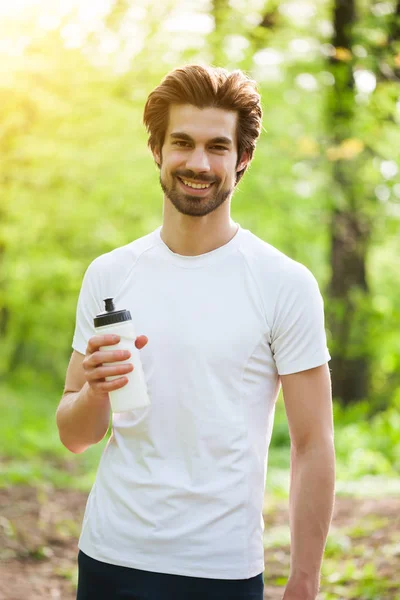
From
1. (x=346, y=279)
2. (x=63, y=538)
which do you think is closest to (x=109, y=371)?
(x=63, y=538)

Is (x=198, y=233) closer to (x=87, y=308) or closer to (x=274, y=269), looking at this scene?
(x=274, y=269)

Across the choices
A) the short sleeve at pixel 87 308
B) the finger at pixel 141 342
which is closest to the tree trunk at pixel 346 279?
the short sleeve at pixel 87 308

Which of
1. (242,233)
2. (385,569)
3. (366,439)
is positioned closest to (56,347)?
(366,439)

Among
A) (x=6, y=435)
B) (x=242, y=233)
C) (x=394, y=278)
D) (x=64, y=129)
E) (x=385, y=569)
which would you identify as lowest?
(x=385, y=569)

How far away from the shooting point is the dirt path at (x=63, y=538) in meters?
5.08

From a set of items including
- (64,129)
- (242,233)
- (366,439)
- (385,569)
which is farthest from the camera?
(366,439)

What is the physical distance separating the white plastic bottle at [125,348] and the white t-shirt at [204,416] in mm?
142

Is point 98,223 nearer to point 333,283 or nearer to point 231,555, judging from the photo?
point 333,283

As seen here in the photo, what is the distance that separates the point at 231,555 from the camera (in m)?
2.22

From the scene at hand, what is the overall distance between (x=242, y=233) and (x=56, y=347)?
56.0 ft

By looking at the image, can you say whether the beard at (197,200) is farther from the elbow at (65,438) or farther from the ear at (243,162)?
the elbow at (65,438)

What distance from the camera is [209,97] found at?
94.1 inches

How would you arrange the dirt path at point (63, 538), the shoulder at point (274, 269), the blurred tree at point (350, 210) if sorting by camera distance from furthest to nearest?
1. the blurred tree at point (350, 210)
2. the dirt path at point (63, 538)
3. the shoulder at point (274, 269)

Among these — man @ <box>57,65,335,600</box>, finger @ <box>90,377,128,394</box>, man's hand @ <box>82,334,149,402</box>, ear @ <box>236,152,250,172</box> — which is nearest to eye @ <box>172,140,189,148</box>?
man @ <box>57,65,335,600</box>
